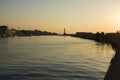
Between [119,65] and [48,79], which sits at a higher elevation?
[119,65]

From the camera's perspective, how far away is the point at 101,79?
22.2 metres

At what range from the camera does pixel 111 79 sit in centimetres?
1241

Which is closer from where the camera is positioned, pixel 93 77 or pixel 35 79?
pixel 35 79

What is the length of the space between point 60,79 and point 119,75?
1004 cm

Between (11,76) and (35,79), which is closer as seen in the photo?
(35,79)

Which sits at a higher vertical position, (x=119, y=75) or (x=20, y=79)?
(x=119, y=75)

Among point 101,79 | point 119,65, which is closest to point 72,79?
point 101,79

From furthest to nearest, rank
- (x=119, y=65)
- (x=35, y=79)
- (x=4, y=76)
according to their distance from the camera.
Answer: (x=4, y=76) → (x=35, y=79) → (x=119, y=65)

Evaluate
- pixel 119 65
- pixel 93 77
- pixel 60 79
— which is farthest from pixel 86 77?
pixel 119 65

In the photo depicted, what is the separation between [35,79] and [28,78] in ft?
2.43

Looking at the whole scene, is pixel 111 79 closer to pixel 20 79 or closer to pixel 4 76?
pixel 20 79

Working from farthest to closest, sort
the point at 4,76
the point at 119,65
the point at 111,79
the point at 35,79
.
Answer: the point at 4,76 < the point at 35,79 < the point at 119,65 < the point at 111,79

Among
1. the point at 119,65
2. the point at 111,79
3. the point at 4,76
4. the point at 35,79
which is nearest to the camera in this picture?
the point at 111,79

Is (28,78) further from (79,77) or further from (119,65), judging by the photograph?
(119,65)
